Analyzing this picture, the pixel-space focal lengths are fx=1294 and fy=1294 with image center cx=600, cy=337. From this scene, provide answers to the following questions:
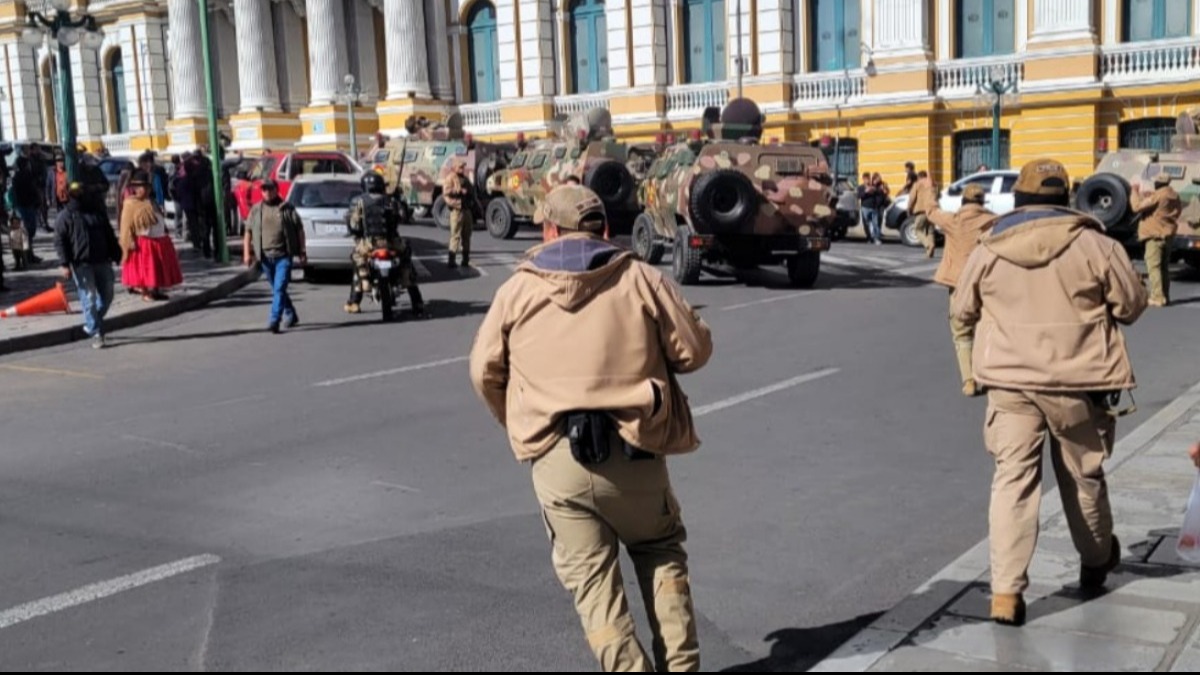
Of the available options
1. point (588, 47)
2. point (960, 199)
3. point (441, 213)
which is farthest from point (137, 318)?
point (588, 47)

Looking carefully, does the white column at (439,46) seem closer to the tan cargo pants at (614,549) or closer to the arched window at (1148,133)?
the arched window at (1148,133)

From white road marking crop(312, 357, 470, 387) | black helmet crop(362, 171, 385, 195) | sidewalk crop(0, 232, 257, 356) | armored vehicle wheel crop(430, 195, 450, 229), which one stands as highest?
black helmet crop(362, 171, 385, 195)

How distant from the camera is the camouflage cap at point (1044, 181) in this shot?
5218mm

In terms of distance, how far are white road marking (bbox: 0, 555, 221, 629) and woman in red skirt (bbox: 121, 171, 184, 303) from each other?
422 inches

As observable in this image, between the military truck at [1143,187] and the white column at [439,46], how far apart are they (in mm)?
28118

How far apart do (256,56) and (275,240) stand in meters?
34.5

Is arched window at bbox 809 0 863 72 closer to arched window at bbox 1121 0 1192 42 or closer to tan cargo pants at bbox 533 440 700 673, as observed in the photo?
arched window at bbox 1121 0 1192 42

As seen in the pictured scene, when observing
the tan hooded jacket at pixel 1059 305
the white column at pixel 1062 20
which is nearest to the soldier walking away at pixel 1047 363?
the tan hooded jacket at pixel 1059 305

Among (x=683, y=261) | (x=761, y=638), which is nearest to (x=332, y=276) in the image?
(x=683, y=261)

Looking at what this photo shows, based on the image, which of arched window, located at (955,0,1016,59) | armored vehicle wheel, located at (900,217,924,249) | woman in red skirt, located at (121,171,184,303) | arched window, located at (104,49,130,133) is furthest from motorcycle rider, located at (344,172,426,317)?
arched window, located at (104,49,130,133)

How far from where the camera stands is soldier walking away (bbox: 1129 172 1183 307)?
15.9 m

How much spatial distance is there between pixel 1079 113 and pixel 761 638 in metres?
28.2

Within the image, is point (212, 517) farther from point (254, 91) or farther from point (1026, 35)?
point (254, 91)

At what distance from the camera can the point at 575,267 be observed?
4.27 m
